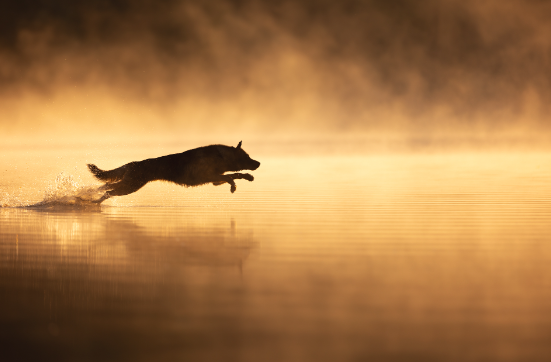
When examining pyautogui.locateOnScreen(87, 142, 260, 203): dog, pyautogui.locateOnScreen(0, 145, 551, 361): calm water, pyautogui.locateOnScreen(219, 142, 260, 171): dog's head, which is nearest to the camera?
pyautogui.locateOnScreen(0, 145, 551, 361): calm water

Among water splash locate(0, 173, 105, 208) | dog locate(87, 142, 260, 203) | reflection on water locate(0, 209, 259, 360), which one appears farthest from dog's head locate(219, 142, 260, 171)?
reflection on water locate(0, 209, 259, 360)

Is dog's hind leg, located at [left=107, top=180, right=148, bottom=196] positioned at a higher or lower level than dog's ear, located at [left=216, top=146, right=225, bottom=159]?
lower

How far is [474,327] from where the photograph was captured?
3.37m

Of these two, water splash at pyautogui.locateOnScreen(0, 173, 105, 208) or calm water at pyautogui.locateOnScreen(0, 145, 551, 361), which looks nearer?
calm water at pyautogui.locateOnScreen(0, 145, 551, 361)

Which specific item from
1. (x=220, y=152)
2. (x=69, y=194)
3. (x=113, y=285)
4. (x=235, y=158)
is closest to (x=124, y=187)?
(x=69, y=194)

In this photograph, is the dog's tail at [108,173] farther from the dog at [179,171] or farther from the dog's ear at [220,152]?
the dog's ear at [220,152]

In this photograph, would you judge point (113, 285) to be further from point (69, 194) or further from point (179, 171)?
point (69, 194)

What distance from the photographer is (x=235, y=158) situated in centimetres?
1149

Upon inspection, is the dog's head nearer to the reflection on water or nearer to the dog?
the dog

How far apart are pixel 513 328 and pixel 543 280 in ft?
4.54

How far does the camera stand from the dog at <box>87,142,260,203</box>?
35.8ft

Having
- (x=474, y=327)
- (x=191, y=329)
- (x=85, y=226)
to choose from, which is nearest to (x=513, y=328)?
(x=474, y=327)

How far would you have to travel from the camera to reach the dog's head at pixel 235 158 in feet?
37.3

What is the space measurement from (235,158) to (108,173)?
2277mm
